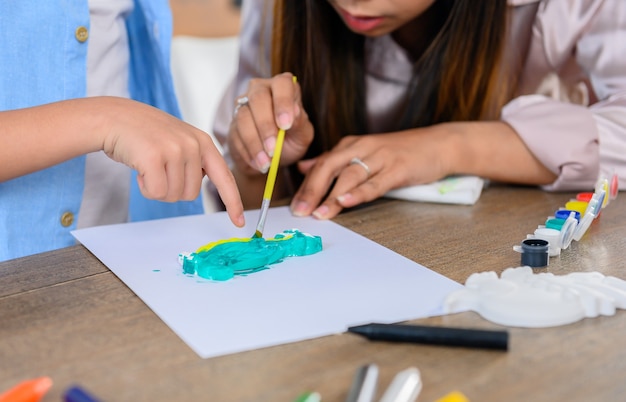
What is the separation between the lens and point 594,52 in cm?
91

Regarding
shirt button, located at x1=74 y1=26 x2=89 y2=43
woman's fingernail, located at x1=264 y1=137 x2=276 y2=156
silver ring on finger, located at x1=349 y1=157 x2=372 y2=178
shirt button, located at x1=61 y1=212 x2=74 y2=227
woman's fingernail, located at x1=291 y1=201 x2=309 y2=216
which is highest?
shirt button, located at x1=74 y1=26 x2=89 y2=43

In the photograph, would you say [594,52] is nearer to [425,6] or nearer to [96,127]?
[425,6]

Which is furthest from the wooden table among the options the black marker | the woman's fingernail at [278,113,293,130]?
the woman's fingernail at [278,113,293,130]

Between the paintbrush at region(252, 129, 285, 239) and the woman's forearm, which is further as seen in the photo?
the woman's forearm

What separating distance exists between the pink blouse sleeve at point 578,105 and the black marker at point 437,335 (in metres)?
0.44

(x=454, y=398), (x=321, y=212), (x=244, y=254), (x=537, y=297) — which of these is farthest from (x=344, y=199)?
(x=454, y=398)

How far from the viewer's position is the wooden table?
0.39m

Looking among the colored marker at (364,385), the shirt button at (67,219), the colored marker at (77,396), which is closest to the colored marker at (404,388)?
the colored marker at (364,385)

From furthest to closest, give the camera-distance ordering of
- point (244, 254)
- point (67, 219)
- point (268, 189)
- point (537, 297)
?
point (67, 219), point (268, 189), point (244, 254), point (537, 297)

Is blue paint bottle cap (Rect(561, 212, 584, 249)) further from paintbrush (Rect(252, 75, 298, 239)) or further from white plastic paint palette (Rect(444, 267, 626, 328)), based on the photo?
paintbrush (Rect(252, 75, 298, 239))

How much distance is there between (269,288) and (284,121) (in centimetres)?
27

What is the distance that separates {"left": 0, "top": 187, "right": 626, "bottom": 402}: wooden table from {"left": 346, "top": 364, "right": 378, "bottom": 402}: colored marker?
0.04 feet

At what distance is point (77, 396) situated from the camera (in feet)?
1.16

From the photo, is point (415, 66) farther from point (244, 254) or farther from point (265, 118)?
point (244, 254)
